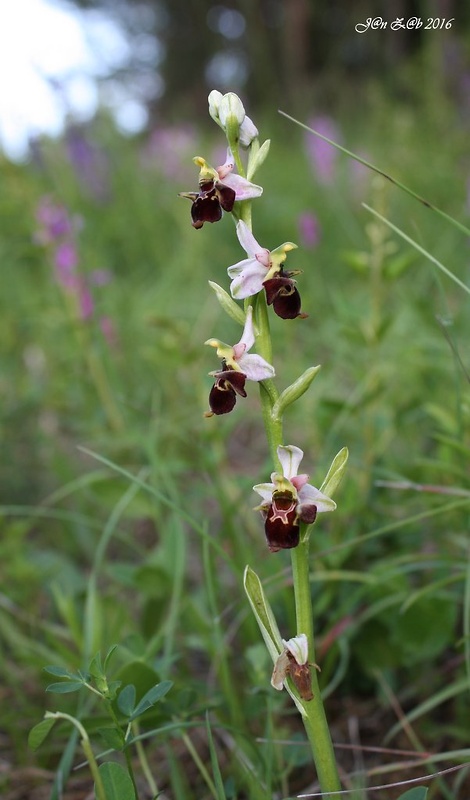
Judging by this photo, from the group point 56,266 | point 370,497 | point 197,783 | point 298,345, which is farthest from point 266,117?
point 197,783

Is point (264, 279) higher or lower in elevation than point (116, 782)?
higher

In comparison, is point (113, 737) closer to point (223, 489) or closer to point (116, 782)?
point (116, 782)

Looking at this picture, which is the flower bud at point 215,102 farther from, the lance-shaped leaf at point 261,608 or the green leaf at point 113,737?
the green leaf at point 113,737

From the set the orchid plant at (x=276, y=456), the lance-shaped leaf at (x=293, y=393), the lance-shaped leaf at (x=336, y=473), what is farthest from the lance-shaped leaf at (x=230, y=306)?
the lance-shaped leaf at (x=336, y=473)

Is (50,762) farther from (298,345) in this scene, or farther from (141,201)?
(141,201)

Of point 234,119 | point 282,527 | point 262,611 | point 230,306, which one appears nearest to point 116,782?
point 262,611

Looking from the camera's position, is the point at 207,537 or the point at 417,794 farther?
the point at 207,537

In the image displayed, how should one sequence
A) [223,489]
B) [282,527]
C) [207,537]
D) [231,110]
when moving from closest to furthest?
[282,527] < [231,110] < [207,537] < [223,489]

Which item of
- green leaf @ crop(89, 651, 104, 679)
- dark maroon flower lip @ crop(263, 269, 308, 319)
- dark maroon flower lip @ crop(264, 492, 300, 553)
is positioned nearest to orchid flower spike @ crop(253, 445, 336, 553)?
dark maroon flower lip @ crop(264, 492, 300, 553)
